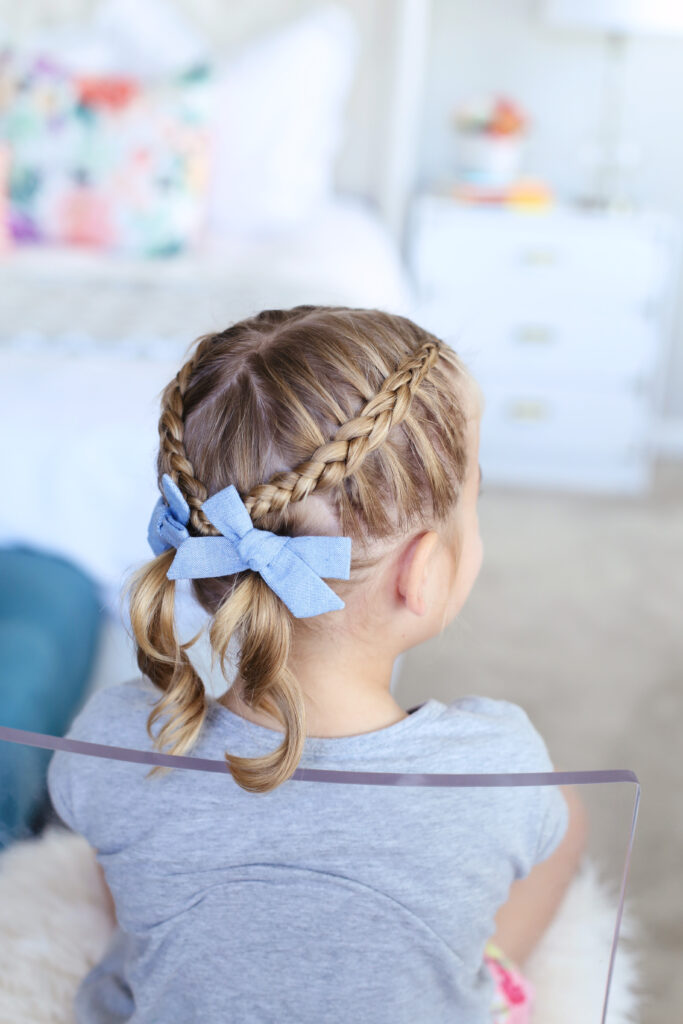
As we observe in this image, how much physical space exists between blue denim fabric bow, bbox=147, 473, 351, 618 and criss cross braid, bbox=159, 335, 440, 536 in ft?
0.05

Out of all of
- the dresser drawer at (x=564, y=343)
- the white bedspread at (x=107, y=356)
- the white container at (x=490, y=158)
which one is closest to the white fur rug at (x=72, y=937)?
the white bedspread at (x=107, y=356)

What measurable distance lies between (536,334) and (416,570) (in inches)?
80.6

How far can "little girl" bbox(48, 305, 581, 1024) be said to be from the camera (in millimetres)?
557

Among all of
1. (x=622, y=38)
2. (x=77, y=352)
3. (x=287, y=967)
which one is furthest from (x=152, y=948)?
(x=622, y=38)

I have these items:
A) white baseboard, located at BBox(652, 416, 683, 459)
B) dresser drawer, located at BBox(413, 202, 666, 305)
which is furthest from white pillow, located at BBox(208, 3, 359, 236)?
white baseboard, located at BBox(652, 416, 683, 459)

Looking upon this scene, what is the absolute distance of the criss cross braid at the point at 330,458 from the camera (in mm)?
564

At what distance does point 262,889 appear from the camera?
56cm

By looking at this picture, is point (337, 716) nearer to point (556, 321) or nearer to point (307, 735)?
point (307, 735)

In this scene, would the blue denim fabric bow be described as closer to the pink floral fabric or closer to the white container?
the pink floral fabric

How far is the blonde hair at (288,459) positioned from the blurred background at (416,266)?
1.79 ft

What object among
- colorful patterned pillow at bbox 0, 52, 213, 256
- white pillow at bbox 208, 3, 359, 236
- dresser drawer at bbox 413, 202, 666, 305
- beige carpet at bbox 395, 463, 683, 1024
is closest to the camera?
beige carpet at bbox 395, 463, 683, 1024

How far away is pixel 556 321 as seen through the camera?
2539mm

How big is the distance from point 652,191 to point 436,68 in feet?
2.29

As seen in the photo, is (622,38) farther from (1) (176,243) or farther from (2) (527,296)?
(1) (176,243)
